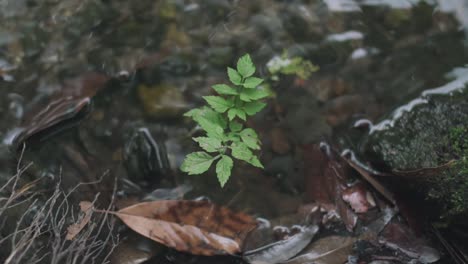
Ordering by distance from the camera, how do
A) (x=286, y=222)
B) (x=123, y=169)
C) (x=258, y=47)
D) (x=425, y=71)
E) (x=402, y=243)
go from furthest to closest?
(x=258, y=47), (x=425, y=71), (x=123, y=169), (x=286, y=222), (x=402, y=243)

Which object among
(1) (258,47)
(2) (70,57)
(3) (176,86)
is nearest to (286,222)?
(3) (176,86)

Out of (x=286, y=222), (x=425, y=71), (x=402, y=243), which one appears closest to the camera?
(x=402, y=243)

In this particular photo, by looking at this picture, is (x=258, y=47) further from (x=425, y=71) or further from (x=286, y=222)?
(x=286, y=222)

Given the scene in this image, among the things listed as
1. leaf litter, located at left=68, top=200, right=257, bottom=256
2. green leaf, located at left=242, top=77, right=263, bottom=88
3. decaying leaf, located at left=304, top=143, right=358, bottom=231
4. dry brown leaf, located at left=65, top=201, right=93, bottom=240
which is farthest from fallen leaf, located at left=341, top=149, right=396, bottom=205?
dry brown leaf, located at left=65, top=201, right=93, bottom=240

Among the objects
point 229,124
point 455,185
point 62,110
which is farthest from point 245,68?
point 62,110

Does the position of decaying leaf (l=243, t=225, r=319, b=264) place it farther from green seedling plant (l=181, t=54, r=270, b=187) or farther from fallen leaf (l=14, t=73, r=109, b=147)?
fallen leaf (l=14, t=73, r=109, b=147)

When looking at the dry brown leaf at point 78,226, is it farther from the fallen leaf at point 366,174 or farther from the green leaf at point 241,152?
the fallen leaf at point 366,174

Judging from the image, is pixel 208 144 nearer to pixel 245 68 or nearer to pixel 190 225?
pixel 245 68
